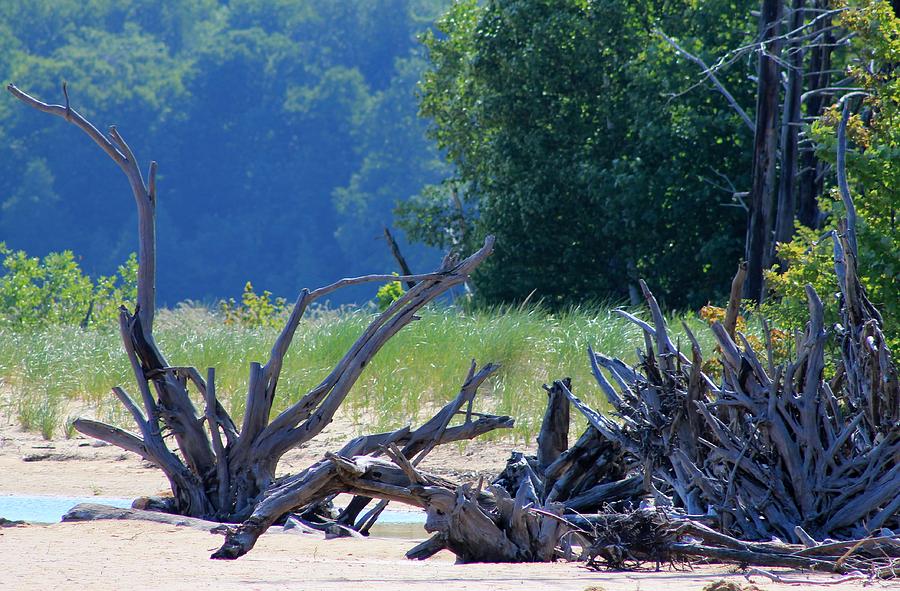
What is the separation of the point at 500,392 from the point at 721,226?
8666mm

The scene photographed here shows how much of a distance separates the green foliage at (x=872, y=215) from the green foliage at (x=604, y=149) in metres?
9.26

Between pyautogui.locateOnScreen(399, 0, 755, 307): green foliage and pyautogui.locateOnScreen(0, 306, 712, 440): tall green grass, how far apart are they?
582cm

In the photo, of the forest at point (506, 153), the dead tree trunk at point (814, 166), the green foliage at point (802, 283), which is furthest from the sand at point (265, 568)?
the dead tree trunk at point (814, 166)

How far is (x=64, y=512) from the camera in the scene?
7641 millimetres

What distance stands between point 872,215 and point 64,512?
5.52 metres

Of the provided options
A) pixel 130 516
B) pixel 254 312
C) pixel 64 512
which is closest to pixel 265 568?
pixel 130 516

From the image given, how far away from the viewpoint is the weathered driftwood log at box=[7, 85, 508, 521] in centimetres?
669

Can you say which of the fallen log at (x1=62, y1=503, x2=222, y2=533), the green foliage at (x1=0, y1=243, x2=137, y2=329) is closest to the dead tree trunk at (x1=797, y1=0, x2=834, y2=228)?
the green foliage at (x1=0, y1=243, x2=137, y2=329)

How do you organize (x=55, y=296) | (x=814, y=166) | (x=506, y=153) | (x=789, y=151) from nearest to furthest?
1. (x=789, y=151)
2. (x=814, y=166)
3. (x=506, y=153)
4. (x=55, y=296)

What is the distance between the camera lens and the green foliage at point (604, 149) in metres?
18.3

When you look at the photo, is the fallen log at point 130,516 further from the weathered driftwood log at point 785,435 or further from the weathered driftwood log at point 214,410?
the weathered driftwood log at point 785,435

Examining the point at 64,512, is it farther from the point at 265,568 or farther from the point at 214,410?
the point at 265,568

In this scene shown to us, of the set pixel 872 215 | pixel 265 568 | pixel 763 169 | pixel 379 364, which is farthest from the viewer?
pixel 763 169

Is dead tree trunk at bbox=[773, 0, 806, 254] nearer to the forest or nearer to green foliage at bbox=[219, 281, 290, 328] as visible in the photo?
the forest
